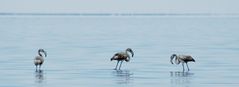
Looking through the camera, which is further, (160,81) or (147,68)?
(147,68)

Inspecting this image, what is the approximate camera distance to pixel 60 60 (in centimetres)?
3069

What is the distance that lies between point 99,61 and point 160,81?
26.9ft

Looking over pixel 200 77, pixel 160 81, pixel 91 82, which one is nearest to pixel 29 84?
pixel 91 82

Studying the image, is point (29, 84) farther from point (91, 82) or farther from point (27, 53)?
point (27, 53)

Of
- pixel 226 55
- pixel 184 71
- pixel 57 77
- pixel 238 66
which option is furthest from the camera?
pixel 226 55

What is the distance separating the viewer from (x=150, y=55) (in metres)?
33.9

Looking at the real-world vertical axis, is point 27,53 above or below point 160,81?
above

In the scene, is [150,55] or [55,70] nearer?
[55,70]

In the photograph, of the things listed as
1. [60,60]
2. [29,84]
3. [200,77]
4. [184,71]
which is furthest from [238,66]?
[29,84]

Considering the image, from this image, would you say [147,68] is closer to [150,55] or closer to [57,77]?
[57,77]

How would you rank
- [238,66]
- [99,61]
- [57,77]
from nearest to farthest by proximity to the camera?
[57,77], [238,66], [99,61]

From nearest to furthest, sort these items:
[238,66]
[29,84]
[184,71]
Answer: [29,84] < [184,71] < [238,66]

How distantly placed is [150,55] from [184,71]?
8.16 metres

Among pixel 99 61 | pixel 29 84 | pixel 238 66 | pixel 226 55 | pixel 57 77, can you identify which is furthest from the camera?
pixel 226 55
